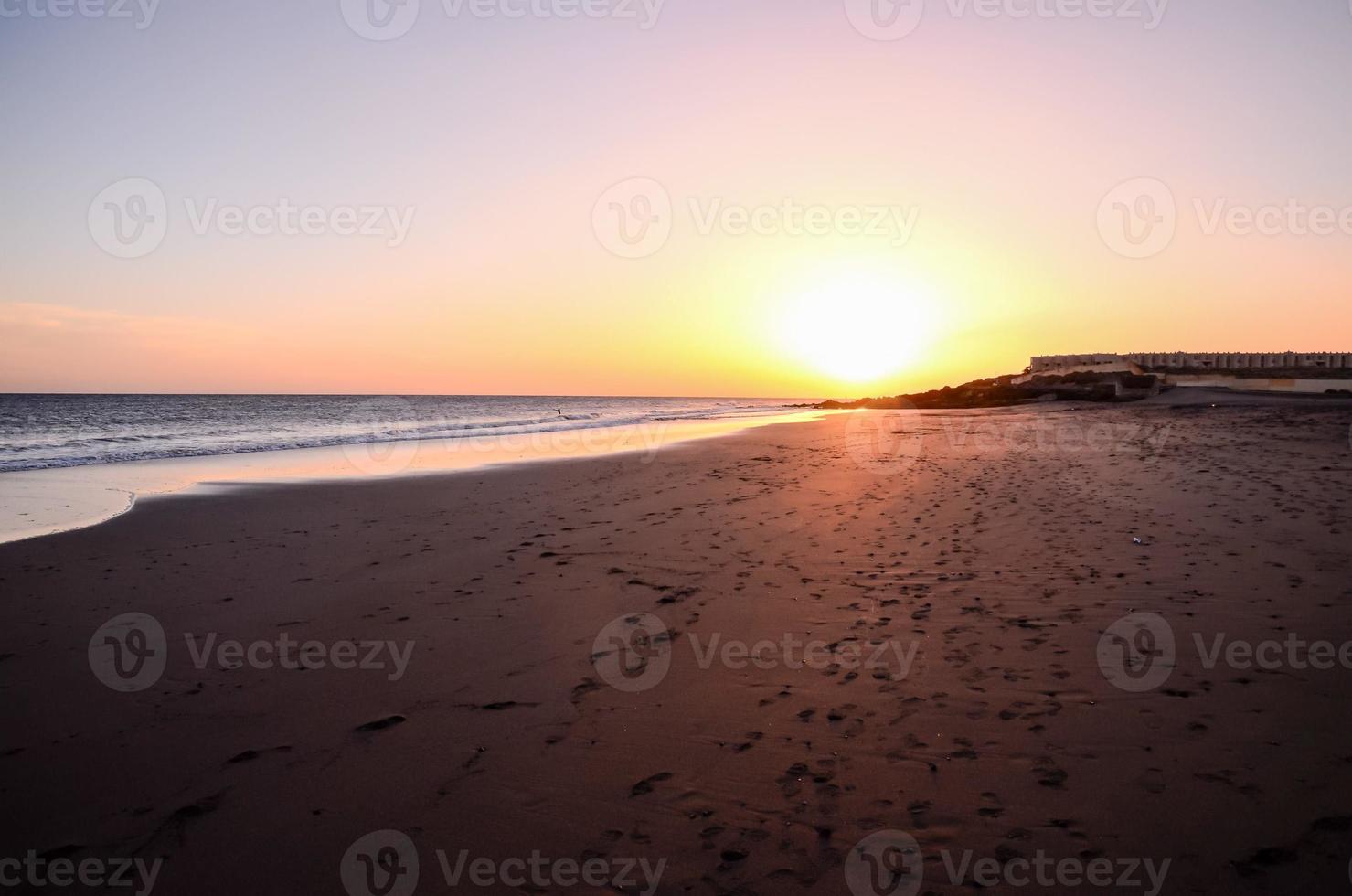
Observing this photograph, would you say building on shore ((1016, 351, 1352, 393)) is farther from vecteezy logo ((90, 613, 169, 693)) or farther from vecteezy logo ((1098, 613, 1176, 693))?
vecteezy logo ((90, 613, 169, 693))

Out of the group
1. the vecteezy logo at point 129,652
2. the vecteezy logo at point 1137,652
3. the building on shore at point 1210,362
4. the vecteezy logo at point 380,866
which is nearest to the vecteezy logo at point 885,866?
the vecteezy logo at point 380,866

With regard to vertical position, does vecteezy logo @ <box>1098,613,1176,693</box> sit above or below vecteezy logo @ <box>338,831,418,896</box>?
above

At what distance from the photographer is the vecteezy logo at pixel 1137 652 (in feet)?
16.1

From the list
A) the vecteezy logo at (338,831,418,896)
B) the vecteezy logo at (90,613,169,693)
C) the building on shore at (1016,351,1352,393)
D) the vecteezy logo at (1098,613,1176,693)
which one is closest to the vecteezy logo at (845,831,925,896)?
the vecteezy logo at (338,831,418,896)

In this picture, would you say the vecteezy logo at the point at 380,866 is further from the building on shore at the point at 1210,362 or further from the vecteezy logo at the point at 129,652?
the building on shore at the point at 1210,362

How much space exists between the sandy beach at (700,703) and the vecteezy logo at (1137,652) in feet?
0.19

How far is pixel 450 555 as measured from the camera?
30.4ft

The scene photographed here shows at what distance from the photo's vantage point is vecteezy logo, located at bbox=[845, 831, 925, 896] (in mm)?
3129

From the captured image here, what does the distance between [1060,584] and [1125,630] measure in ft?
4.29

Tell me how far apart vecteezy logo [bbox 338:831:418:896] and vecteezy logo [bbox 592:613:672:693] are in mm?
1962

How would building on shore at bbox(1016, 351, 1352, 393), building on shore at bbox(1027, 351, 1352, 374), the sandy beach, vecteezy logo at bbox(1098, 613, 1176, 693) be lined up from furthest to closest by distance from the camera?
1. building on shore at bbox(1027, 351, 1352, 374)
2. building on shore at bbox(1016, 351, 1352, 393)
3. vecteezy logo at bbox(1098, 613, 1176, 693)
4. the sandy beach

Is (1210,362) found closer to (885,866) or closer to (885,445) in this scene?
(885,445)

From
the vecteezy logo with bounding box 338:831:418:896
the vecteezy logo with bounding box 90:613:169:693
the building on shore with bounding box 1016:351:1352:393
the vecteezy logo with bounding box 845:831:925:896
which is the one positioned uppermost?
the building on shore with bounding box 1016:351:1352:393

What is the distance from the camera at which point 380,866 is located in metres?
3.41
